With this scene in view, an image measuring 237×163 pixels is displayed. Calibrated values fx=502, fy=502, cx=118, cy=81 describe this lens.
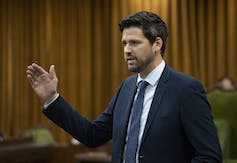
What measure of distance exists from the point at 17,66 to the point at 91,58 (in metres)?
1.53

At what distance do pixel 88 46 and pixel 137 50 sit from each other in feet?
21.6

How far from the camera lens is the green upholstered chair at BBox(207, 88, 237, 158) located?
5082mm

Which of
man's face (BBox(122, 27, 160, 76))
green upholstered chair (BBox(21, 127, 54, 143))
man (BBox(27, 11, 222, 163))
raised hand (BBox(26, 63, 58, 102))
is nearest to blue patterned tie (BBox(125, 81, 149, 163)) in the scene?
man (BBox(27, 11, 222, 163))

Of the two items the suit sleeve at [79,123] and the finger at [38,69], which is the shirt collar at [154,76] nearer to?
the suit sleeve at [79,123]

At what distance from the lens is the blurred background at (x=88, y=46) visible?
7.62 m

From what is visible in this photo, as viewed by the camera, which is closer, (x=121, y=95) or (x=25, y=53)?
(x=121, y=95)

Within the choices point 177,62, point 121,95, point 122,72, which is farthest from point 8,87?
point 121,95

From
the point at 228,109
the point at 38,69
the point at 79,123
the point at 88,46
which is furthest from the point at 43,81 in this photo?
the point at 88,46

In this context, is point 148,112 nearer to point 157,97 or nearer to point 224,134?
point 157,97

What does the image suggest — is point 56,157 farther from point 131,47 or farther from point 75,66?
point 75,66

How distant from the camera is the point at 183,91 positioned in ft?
7.06

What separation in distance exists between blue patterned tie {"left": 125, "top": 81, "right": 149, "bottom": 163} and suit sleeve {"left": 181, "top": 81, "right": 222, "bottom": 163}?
0.21m

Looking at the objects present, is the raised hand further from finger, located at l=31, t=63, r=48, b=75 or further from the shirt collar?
the shirt collar

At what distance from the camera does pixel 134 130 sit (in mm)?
2178
